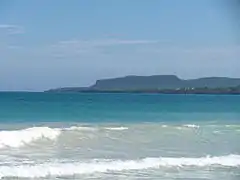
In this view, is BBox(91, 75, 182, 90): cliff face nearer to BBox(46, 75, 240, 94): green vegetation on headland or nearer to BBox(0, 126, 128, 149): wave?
BBox(46, 75, 240, 94): green vegetation on headland

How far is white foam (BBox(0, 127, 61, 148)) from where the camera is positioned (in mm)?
5297

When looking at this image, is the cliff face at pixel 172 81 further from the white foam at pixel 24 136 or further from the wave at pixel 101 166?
the white foam at pixel 24 136

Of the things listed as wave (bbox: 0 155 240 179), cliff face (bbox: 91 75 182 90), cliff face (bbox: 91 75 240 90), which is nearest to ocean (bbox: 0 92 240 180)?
wave (bbox: 0 155 240 179)

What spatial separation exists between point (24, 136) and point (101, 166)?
8.06ft

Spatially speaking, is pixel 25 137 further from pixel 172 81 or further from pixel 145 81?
pixel 145 81

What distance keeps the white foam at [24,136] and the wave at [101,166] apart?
168 cm

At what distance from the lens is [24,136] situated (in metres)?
5.80

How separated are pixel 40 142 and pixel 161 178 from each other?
259 centimetres

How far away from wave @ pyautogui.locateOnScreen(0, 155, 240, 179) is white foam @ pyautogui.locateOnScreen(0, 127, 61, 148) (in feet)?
5.52

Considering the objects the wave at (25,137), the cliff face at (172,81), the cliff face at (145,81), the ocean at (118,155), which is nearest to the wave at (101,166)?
the ocean at (118,155)

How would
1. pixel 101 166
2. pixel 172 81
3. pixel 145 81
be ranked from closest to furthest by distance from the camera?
pixel 101 166 < pixel 172 81 < pixel 145 81

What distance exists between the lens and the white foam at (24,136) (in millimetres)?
5297

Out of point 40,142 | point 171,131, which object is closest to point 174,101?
point 171,131

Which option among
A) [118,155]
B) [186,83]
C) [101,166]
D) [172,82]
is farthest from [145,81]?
[101,166]
